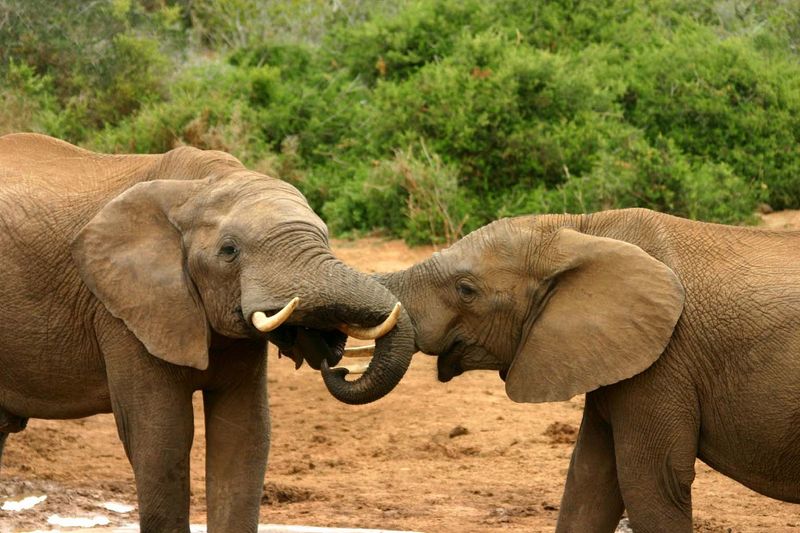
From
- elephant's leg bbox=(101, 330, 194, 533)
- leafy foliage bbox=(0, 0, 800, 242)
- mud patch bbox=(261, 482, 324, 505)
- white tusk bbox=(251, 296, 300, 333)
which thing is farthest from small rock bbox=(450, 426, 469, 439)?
white tusk bbox=(251, 296, 300, 333)

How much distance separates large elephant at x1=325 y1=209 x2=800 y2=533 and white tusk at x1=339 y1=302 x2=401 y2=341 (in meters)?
0.34

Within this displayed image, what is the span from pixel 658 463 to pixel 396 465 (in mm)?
3892

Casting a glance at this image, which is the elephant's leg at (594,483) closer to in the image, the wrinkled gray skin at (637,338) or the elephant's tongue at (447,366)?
the wrinkled gray skin at (637,338)

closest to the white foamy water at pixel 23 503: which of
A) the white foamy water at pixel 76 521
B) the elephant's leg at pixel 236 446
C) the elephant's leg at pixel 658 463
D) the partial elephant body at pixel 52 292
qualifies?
the white foamy water at pixel 76 521

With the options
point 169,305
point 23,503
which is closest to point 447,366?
point 169,305

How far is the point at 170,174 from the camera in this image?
21.3 ft

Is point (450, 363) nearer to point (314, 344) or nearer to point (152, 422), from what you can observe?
point (314, 344)

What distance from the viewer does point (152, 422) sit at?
6.23 metres

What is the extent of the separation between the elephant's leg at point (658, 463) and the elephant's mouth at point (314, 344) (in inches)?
47.2

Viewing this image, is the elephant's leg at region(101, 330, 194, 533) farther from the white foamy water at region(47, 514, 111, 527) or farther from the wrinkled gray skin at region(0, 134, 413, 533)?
the white foamy water at region(47, 514, 111, 527)

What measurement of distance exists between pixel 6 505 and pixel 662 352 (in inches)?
165

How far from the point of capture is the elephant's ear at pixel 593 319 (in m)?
6.09

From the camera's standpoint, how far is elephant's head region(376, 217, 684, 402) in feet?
20.2

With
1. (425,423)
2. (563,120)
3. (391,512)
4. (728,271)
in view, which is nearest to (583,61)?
(563,120)
